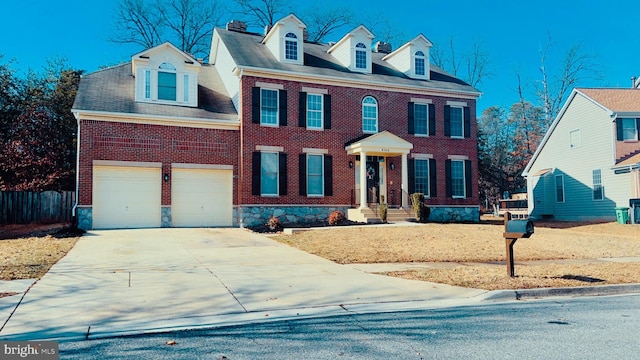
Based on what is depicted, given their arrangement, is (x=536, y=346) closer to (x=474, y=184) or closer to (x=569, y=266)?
(x=569, y=266)

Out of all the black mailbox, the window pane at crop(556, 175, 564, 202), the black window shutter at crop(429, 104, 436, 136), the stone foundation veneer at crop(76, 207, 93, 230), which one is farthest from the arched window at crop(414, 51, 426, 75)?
the black mailbox

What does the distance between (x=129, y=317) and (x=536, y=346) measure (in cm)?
464

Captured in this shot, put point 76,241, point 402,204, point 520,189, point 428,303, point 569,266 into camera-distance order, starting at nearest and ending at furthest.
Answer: point 428,303
point 569,266
point 76,241
point 402,204
point 520,189

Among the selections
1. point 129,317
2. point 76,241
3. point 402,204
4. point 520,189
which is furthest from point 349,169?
point 520,189

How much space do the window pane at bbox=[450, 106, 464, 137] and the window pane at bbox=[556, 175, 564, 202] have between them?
27.7ft

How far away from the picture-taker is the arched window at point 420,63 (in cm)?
2431

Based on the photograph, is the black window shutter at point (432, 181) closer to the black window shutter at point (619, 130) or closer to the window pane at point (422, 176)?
the window pane at point (422, 176)

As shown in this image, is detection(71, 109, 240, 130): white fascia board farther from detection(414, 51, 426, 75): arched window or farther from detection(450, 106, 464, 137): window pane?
detection(450, 106, 464, 137): window pane

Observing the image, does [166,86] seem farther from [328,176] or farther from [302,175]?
[328,176]

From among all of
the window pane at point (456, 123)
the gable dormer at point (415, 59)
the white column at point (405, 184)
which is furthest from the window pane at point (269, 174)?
the window pane at point (456, 123)

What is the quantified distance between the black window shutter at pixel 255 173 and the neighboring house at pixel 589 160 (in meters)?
17.3

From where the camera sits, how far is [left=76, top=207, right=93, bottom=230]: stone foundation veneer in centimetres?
1792

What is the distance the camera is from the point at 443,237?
15188 millimetres

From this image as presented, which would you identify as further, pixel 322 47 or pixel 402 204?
pixel 322 47
